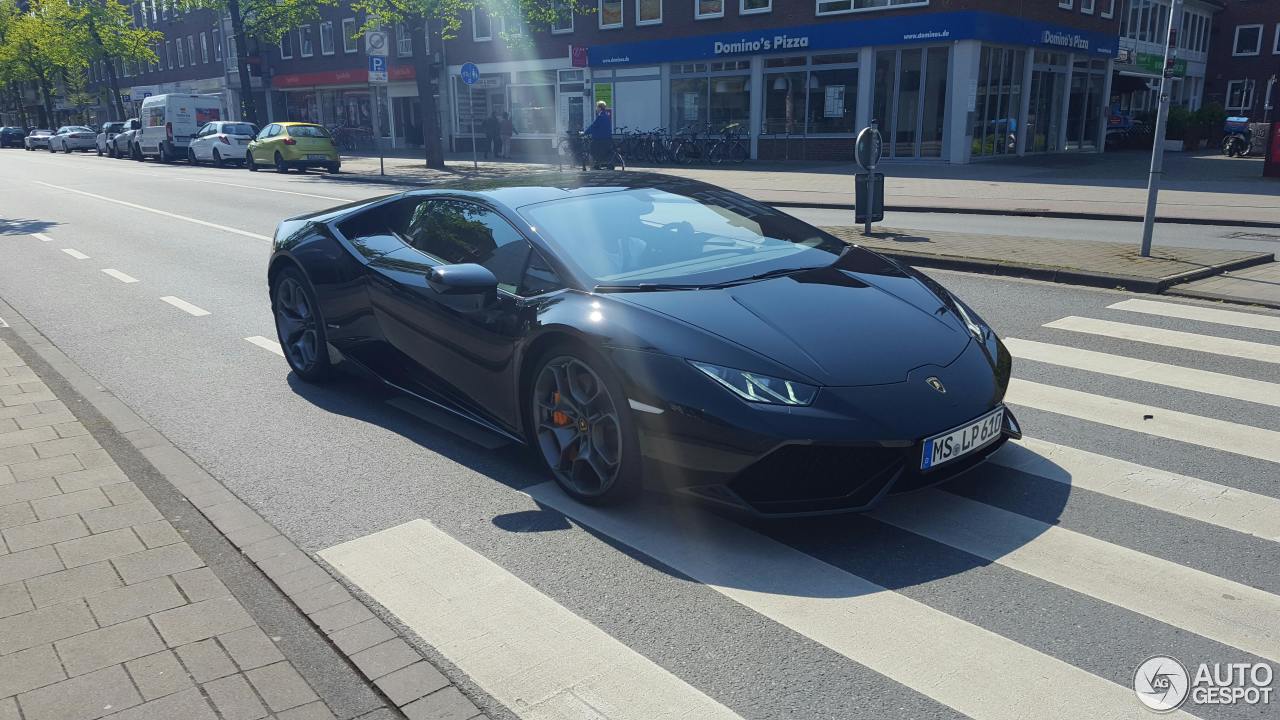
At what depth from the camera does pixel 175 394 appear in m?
6.70

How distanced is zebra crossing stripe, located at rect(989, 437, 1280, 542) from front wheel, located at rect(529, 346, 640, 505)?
188 centimetres

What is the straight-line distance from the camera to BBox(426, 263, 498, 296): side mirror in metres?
4.69

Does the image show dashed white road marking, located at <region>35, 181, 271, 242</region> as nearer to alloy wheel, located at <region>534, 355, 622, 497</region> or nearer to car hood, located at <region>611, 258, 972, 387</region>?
alloy wheel, located at <region>534, 355, 622, 497</region>

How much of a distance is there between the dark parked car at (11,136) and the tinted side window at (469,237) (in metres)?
78.8

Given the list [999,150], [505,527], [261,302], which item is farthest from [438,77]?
[505,527]

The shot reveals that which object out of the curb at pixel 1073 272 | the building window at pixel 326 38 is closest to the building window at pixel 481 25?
the building window at pixel 326 38

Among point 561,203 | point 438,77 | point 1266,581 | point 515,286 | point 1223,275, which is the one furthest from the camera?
point 438,77

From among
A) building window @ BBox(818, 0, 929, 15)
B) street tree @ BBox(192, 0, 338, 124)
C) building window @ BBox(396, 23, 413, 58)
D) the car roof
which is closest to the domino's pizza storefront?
building window @ BBox(818, 0, 929, 15)

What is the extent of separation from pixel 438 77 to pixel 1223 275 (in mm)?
39709

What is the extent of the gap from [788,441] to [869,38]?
1084 inches

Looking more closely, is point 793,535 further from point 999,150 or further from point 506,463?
point 999,150

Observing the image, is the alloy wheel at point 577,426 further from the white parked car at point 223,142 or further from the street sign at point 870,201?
the white parked car at point 223,142

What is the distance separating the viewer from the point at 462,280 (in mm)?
4691

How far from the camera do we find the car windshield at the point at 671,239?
15.4 ft
